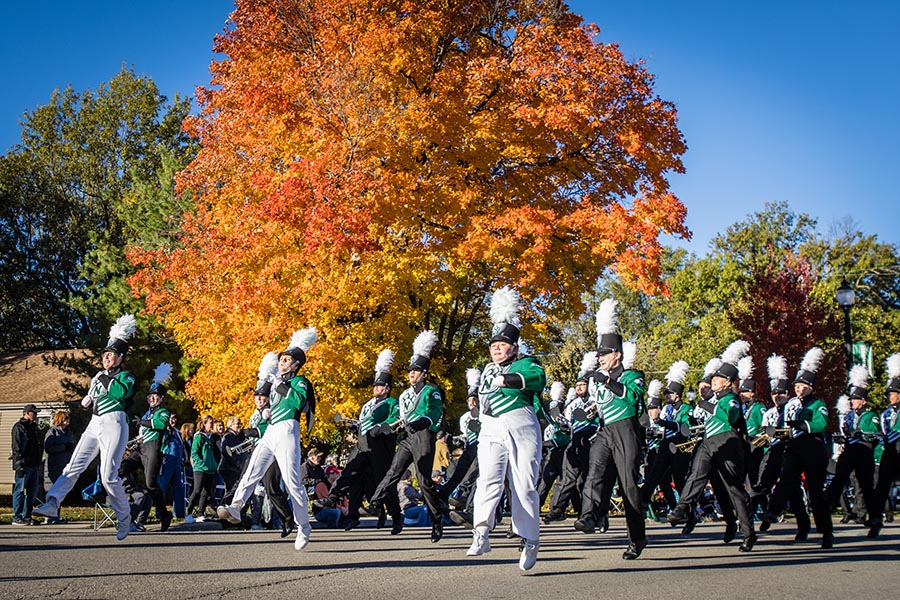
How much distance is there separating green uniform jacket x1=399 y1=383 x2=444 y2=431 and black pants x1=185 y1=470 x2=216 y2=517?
5.76 m

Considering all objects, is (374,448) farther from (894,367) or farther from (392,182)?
(894,367)

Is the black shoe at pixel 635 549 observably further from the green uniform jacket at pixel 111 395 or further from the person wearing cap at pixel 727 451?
the green uniform jacket at pixel 111 395

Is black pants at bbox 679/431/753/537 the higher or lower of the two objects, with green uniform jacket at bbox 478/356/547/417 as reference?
lower

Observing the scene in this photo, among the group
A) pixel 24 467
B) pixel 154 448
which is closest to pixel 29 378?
pixel 24 467

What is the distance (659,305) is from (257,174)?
43159mm

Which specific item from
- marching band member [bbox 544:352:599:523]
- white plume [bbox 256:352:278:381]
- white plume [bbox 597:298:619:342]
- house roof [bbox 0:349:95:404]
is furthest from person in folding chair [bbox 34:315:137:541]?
house roof [bbox 0:349:95:404]

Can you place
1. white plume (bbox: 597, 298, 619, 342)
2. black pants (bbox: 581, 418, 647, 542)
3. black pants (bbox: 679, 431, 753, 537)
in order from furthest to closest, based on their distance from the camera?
black pants (bbox: 679, 431, 753, 537) < white plume (bbox: 597, 298, 619, 342) < black pants (bbox: 581, 418, 647, 542)

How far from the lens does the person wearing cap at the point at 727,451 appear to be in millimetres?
11281

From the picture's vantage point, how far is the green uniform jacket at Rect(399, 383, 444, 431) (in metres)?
13.1

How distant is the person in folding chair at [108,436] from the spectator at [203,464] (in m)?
5.63

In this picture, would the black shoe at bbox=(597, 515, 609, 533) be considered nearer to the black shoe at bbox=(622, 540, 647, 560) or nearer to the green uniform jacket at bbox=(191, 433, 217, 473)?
the black shoe at bbox=(622, 540, 647, 560)

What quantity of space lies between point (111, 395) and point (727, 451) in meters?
7.18

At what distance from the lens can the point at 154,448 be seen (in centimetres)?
1441

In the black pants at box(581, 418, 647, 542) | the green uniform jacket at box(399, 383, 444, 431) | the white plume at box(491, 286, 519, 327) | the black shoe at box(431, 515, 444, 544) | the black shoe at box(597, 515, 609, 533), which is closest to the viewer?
the white plume at box(491, 286, 519, 327)
